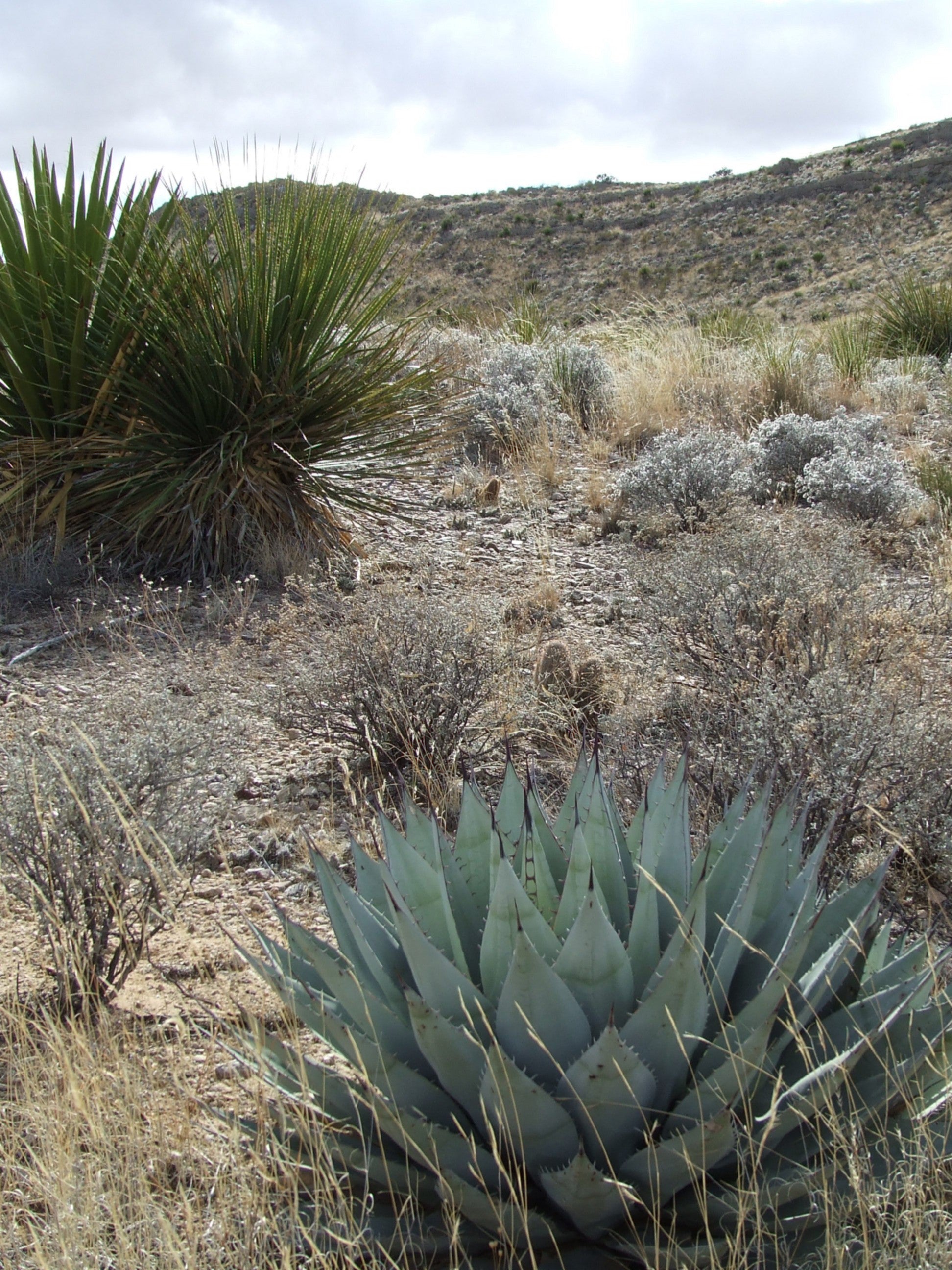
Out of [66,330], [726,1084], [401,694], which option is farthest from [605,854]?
[66,330]

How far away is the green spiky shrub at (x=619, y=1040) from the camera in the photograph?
142 cm

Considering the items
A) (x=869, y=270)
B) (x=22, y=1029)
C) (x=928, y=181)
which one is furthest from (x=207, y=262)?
(x=928, y=181)

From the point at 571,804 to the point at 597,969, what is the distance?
1.85 feet

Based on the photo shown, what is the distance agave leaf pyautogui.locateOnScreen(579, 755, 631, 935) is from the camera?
1.79 meters

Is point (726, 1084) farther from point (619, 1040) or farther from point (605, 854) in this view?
point (605, 854)

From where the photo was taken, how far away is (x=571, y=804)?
2.04m

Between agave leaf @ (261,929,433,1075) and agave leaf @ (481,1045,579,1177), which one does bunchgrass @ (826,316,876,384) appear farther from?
agave leaf @ (481,1045,579,1177)

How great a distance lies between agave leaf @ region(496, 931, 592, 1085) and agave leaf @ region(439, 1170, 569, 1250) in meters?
0.19

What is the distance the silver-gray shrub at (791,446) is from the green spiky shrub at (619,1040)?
5.28 metres

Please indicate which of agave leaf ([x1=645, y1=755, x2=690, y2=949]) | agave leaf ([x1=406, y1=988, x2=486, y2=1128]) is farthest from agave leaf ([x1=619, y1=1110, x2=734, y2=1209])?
agave leaf ([x1=645, y1=755, x2=690, y2=949])

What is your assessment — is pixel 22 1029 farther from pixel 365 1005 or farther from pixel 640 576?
pixel 640 576

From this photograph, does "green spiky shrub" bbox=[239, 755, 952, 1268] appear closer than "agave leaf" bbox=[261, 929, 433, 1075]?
Yes

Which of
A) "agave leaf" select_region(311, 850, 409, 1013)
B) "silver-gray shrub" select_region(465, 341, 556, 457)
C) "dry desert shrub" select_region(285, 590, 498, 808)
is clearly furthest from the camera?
"silver-gray shrub" select_region(465, 341, 556, 457)

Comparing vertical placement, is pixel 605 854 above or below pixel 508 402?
below
